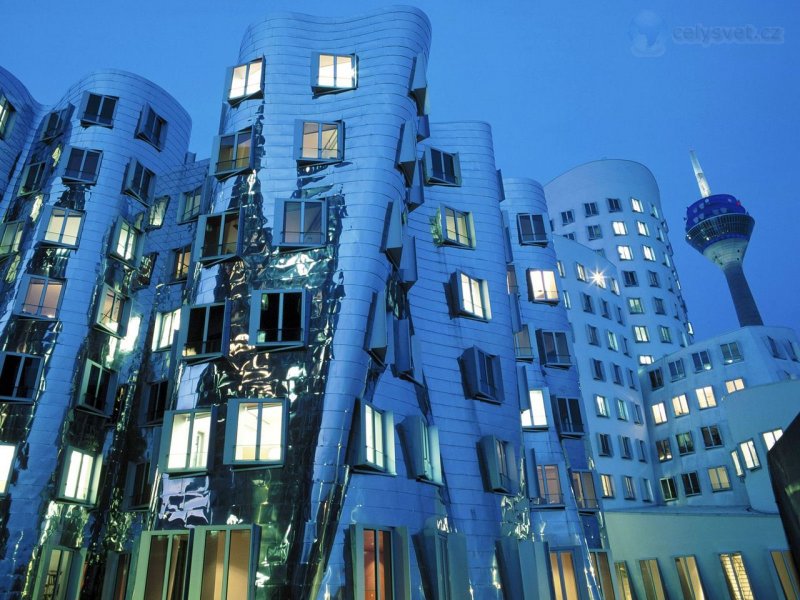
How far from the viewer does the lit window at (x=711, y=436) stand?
2077 inches

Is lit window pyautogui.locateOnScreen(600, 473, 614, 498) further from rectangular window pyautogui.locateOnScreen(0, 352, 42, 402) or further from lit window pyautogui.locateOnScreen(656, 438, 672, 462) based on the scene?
rectangular window pyautogui.locateOnScreen(0, 352, 42, 402)

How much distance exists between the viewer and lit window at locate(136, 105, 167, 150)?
32.0 metres

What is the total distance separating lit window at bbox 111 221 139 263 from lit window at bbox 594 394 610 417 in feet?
118

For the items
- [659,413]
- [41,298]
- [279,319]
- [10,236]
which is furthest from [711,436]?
[10,236]

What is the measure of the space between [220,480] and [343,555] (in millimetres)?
4211

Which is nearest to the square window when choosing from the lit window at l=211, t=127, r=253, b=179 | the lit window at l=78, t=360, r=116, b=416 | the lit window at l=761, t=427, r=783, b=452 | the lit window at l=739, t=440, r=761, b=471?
the lit window at l=211, t=127, r=253, b=179

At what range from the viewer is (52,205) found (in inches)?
1131

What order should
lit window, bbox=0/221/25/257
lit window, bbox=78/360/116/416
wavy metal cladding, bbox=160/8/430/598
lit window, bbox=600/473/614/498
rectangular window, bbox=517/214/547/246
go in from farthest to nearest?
1. lit window, bbox=600/473/614/498
2. rectangular window, bbox=517/214/547/246
3. lit window, bbox=0/221/25/257
4. lit window, bbox=78/360/116/416
5. wavy metal cladding, bbox=160/8/430/598

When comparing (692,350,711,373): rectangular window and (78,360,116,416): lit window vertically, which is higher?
(692,350,711,373): rectangular window

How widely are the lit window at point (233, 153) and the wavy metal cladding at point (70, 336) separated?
8244 millimetres

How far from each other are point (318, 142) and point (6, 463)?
16383 mm

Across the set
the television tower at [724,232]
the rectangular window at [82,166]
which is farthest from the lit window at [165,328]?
the television tower at [724,232]

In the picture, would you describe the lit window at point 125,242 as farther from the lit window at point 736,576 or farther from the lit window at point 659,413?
the lit window at point 659,413

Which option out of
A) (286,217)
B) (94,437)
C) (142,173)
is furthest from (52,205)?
(286,217)
